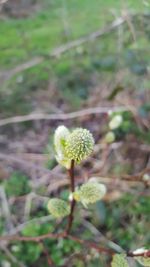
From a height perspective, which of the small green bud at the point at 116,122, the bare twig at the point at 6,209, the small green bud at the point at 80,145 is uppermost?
the small green bud at the point at 116,122

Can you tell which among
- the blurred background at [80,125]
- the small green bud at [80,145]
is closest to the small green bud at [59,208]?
the small green bud at [80,145]

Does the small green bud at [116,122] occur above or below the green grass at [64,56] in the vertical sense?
below

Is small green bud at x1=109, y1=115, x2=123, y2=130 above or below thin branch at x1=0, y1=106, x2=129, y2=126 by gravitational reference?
below

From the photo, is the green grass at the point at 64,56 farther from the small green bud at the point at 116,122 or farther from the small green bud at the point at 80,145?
the small green bud at the point at 80,145

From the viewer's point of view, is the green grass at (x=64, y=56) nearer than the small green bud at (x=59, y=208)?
No

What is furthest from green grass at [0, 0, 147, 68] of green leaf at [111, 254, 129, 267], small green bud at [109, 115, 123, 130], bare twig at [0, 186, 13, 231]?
green leaf at [111, 254, 129, 267]

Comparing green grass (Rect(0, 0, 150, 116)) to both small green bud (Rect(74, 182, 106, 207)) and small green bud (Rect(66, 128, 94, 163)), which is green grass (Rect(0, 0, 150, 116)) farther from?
small green bud (Rect(66, 128, 94, 163))

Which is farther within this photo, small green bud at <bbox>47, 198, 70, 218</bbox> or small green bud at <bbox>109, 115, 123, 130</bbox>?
small green bud at <bbox>109, 115, 123, 130</bbox>
